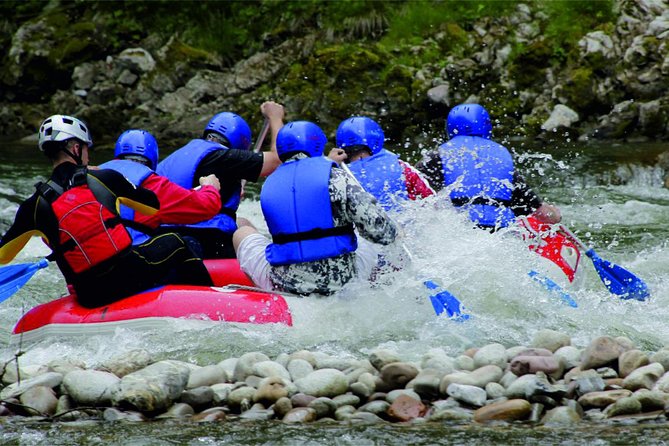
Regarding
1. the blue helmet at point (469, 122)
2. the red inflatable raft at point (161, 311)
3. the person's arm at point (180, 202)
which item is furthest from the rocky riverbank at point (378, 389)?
the blue helmet at point (469, 122)

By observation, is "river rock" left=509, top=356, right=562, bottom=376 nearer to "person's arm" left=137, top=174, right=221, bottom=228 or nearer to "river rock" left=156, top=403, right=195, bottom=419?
"river rock" left=156, top=403, right=195, bottom=419

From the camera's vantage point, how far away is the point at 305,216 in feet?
21.4

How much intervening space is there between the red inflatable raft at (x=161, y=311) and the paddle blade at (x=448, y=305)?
95cm

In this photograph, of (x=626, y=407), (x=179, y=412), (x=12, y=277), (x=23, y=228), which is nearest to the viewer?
(x=626, y=407)

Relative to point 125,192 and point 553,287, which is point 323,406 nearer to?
point 125,192

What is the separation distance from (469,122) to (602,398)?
3757 mm

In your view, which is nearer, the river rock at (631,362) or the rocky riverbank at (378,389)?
the rocky riverbank at (378,389)

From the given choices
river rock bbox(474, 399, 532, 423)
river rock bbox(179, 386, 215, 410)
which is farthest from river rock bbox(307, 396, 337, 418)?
river rock bbox(474, 399, 532, 423)

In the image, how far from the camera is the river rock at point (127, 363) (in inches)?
214

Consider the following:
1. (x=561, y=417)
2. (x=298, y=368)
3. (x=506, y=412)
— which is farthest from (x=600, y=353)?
(x=298, y=368)

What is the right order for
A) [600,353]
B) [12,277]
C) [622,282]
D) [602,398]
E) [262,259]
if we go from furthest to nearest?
1. [622,282]
2. [262,259]
3. [12,277]
4. [600,353]
5. [602,398]

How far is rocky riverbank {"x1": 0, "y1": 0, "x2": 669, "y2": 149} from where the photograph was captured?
49.1 ft

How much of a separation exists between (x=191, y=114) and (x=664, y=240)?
10.1m

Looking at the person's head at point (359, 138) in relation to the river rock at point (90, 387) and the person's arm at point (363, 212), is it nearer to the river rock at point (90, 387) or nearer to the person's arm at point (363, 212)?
the person's arm at point (363, 212)
